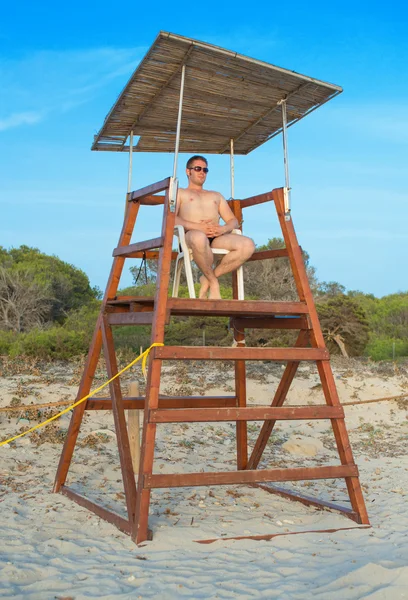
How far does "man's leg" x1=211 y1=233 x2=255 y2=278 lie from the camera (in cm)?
553

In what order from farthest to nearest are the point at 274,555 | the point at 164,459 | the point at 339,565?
the point at 164,459 < the point at 274,555 < the point at 339,565

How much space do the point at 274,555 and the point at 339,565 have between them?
1.60ft

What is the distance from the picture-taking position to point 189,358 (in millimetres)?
4750

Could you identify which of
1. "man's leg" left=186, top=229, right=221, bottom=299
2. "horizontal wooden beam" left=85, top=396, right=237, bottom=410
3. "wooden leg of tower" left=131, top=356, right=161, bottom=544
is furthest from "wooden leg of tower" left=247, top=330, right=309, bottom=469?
"wooden leg of tower" left=131, top=356, right=161, bottom=544

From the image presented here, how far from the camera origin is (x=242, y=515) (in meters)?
5.55

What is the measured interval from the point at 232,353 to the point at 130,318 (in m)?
0.95

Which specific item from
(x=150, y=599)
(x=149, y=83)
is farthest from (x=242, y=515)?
(x=149, y=83)

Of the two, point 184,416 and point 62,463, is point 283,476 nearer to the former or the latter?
point 184,416

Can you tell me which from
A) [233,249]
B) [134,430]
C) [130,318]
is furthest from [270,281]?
[130,318]

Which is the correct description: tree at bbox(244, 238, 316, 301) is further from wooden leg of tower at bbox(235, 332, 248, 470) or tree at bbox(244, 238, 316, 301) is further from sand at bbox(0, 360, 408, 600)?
wooden leg of tower at bbox(235, 332, 248, 470)

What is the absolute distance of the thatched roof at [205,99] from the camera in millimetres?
4914

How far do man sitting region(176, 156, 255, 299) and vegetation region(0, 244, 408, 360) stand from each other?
24.4 feet

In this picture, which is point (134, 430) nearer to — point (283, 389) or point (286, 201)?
point (283, 389)

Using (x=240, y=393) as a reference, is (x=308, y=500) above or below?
below
